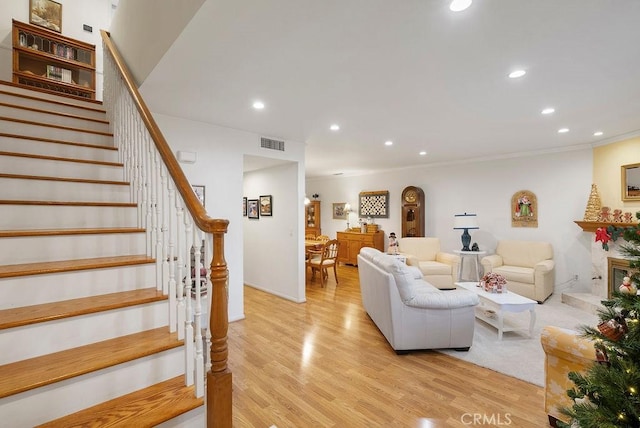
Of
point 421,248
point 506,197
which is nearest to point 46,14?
point 421,248

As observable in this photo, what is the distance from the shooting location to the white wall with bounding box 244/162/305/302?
468 centimetres

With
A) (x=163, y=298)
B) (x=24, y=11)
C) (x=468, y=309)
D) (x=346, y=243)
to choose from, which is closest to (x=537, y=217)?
(x=468, y=309)

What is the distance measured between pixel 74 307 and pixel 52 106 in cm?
294

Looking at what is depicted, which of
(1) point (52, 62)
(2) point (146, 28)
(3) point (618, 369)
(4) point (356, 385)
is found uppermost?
(1) point (52, 62)

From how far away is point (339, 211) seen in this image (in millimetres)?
8711

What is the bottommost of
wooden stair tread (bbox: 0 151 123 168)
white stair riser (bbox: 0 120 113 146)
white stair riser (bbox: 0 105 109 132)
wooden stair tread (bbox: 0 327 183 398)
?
wooden stair tread (bbox: 0 327 183 398)

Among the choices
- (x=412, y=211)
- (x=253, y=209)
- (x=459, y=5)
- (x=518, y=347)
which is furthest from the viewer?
(x=412, y=211)

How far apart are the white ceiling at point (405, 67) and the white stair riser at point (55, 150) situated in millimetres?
710

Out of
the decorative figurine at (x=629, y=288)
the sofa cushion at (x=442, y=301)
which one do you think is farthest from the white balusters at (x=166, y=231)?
the sofa cushion at (x=442, y=301)

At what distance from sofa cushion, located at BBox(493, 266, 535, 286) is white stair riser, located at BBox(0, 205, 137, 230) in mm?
5319

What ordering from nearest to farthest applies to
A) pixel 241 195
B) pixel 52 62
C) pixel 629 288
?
pixel 629 288
pixel 241 195
pixel 52 62

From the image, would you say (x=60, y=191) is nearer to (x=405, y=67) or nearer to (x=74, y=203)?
(x=74, y=203)

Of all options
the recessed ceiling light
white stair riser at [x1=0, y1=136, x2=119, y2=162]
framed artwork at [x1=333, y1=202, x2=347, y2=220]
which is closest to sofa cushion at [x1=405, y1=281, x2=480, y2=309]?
the recessed ceiling light

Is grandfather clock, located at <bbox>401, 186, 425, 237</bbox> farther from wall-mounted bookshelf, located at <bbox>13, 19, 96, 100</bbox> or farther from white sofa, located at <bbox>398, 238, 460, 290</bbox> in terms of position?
wall-mounted bookshelf, located at <bbox>13, 19, 96, 100</bbox>
